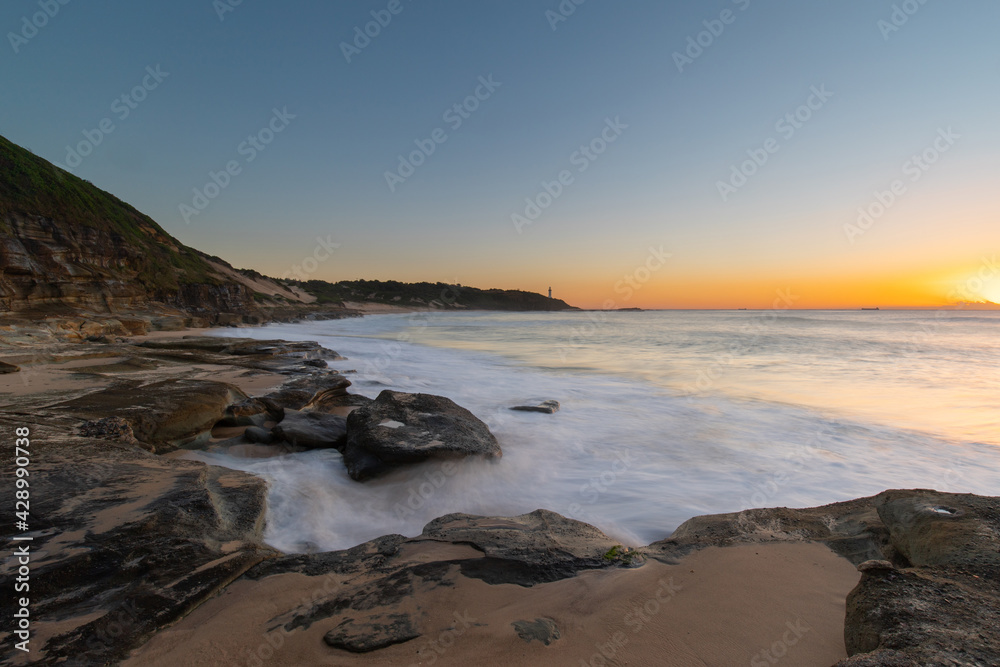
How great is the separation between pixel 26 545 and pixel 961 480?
8.10 meters

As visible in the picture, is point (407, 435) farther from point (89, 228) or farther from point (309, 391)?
point (89, 228)

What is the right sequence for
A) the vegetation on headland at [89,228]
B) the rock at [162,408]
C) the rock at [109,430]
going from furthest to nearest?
the vegetation on headland at [89,228] → the rock at [162,408] → the rock at [109,430]

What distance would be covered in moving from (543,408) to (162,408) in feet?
17.6

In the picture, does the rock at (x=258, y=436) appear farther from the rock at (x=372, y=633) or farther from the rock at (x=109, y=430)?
the rock at (x=372, y=633)

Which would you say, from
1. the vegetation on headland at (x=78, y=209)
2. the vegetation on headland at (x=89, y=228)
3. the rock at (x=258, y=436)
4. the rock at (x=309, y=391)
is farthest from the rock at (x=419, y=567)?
the vegetation on headland at (x=78, y=209)

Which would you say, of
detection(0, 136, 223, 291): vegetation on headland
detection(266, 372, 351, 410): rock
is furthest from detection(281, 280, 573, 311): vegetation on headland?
detection(266, 372, 351, 410): rock

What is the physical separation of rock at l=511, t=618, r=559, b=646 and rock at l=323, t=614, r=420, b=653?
0.43 m

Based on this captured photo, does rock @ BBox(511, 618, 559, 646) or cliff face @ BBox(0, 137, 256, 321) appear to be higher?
cliff face @ BBox(0, 137, 256, 321)

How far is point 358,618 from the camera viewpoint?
6.12 feet

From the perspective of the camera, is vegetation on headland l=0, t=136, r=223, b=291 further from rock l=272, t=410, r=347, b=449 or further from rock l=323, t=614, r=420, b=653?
rock l=323, t=614, r=420, b=653

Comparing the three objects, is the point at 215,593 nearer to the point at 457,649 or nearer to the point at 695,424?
the point at 457,649

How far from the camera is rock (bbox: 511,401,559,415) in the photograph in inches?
301

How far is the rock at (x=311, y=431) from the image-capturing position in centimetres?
497

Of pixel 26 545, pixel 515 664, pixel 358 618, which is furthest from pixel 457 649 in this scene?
pixel 26 545
